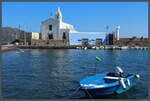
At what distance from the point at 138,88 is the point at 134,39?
7947 cm

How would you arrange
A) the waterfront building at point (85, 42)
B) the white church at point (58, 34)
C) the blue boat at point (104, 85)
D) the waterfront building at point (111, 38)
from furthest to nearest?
the waterfront building at point (111, 38) → the waterfront building at point (85, 42) → the white church at point (58, 34) → the blue boat at point (104, 85)

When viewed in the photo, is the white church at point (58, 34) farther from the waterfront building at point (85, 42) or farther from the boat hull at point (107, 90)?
the boat hull at point (107, 90)

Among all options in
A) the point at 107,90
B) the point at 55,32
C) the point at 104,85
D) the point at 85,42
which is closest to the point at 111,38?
the point at 85,42

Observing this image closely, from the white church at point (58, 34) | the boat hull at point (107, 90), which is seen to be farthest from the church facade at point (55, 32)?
the boat hull at point (107, 90)

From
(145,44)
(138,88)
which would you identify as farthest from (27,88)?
(145,44)

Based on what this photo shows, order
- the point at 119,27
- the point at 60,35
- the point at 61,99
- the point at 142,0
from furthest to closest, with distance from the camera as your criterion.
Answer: the point at 119,27
the point at 60,35
the point at 61,99
the point at 142,0

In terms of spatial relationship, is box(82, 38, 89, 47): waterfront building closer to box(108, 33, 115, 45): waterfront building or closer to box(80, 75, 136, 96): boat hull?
box(108, 33, 115, 45): waterfront building

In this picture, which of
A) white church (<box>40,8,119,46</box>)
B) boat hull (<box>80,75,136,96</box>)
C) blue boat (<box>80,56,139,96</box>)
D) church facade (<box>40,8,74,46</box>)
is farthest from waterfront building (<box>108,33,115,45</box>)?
boat hull (<box>80,75,136,96</box>)

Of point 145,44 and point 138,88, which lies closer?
point 138,88

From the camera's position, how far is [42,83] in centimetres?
1716

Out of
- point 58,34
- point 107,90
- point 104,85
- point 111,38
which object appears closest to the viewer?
point 104,85

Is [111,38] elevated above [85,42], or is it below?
above

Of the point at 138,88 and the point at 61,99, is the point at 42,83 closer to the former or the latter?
the point at 61,99

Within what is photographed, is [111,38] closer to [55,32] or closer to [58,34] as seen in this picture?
[58,34]
